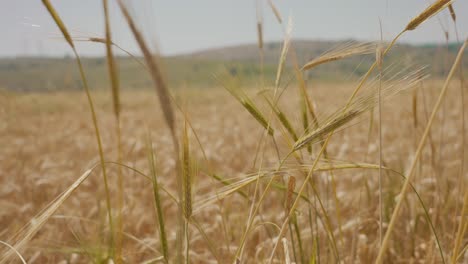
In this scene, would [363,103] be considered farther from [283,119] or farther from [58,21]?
[58,21]

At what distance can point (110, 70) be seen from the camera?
54 cm

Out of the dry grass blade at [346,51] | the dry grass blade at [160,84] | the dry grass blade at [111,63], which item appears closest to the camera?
the dry grass blade at [160,84]

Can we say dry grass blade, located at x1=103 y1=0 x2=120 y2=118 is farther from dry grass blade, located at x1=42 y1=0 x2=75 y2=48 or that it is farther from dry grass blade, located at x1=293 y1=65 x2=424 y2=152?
dry grass blade, located at x1=293 y1=65 x2=424 y2=152

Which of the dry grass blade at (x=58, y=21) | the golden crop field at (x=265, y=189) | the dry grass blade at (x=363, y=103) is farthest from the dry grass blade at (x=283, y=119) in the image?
the dry grass blade at (x=58, y=21)

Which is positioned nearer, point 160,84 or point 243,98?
point 160,84

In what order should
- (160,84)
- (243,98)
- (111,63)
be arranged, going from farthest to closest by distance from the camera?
(243,98)
(111,63)
(160,84)

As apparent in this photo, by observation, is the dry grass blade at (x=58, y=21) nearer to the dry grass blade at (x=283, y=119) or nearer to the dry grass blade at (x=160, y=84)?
the dry grass blade at (x=160, y=84)

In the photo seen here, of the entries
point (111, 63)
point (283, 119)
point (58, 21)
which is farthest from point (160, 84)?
point (283, 119)

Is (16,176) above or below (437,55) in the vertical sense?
below

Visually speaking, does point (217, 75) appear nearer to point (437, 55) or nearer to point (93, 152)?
point (437, 55)

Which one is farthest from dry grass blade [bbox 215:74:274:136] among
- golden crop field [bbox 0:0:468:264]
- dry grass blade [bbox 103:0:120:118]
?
dry grass blade [bbox 103:0:120:118]

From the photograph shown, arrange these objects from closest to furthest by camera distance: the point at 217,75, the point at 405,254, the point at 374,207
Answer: the point at 217,75
the point at 405,254
the point at 374,207

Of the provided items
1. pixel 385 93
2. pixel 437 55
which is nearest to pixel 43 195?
pixel 385 93

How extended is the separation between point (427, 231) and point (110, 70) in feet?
4.85
